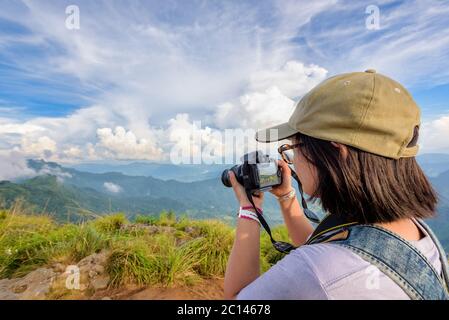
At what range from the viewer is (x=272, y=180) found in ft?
6.77

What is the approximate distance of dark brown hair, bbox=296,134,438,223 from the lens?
1321mm

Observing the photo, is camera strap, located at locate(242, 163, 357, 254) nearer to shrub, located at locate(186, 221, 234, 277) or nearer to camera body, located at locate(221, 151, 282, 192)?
camera body, located at locate(221, 151, 282, 192)

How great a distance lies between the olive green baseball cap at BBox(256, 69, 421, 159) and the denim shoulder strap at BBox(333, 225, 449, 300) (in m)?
0.38

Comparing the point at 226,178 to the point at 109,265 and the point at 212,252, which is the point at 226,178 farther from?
the point at 212,252

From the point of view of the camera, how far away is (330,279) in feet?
3.43

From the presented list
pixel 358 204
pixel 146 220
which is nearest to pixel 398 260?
pixel 358 204

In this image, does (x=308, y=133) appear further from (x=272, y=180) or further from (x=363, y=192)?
(x=272, y=180)

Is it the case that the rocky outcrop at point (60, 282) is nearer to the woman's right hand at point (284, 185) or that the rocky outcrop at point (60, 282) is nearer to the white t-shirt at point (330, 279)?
the woman's right hand at point (284, 185)

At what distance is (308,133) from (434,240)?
821 mm

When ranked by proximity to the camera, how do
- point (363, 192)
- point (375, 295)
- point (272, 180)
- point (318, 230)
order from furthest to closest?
1. point (272, 180)
2. point (318, 230)
3. point (363, 192)
4. point (375, 295)

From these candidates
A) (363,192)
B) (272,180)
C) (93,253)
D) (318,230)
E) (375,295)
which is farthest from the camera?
(93,253)

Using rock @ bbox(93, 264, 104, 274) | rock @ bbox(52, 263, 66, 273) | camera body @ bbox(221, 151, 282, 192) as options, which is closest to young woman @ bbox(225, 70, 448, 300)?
camera body @ bbox(221, 151, 282, 192)
